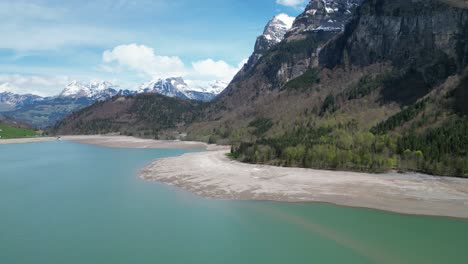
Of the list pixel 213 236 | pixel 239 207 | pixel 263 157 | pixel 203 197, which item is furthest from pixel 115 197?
pixel 263 157

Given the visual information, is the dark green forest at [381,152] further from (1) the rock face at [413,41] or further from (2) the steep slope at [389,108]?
(1) the rock face at [413,41]

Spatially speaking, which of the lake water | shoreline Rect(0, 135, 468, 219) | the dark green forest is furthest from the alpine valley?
the lake water

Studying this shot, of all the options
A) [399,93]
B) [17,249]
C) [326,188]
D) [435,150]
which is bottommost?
[17,249]

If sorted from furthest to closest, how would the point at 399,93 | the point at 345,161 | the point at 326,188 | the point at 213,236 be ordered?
the point at 399,93 < the point at 345,161 < the point at 326,188 < the point at 213,236

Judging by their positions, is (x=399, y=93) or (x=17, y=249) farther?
(x=399, y=93)

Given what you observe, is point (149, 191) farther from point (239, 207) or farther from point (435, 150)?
point (435, 150)

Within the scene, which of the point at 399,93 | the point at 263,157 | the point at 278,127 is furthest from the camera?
the point at 278,127
